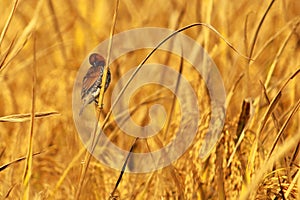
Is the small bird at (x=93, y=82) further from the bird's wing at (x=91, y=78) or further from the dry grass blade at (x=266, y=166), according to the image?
the dry grass blade at (x=266, y=166)

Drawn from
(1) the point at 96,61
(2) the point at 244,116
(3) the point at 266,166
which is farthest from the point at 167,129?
(3) the point at 266,166

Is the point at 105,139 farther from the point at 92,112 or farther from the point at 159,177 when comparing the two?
the point at 159,177

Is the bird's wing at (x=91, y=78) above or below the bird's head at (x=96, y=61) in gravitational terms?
below

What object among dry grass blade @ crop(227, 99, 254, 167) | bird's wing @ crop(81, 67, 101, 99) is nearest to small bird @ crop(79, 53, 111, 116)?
bird's wing @ crop(81, 67, 101, 99)

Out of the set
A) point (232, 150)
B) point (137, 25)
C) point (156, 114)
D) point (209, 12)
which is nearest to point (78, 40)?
point (137, 25)

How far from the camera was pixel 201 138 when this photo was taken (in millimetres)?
1643

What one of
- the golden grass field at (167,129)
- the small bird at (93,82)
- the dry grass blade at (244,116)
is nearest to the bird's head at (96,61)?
the small bird at (93,82)

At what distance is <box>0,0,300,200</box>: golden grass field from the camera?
4.54ft

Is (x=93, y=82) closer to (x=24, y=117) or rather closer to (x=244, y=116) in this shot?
(x=24, y=117)

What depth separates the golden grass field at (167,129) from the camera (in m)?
1.38

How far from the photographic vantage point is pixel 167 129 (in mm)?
1742

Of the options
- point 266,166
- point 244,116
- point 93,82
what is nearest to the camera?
point 266,166

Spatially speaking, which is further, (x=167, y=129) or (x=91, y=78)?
(x=167, y=129)

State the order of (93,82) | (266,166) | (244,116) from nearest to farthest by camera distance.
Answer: (266,166) < (93,82) < (244,116)
